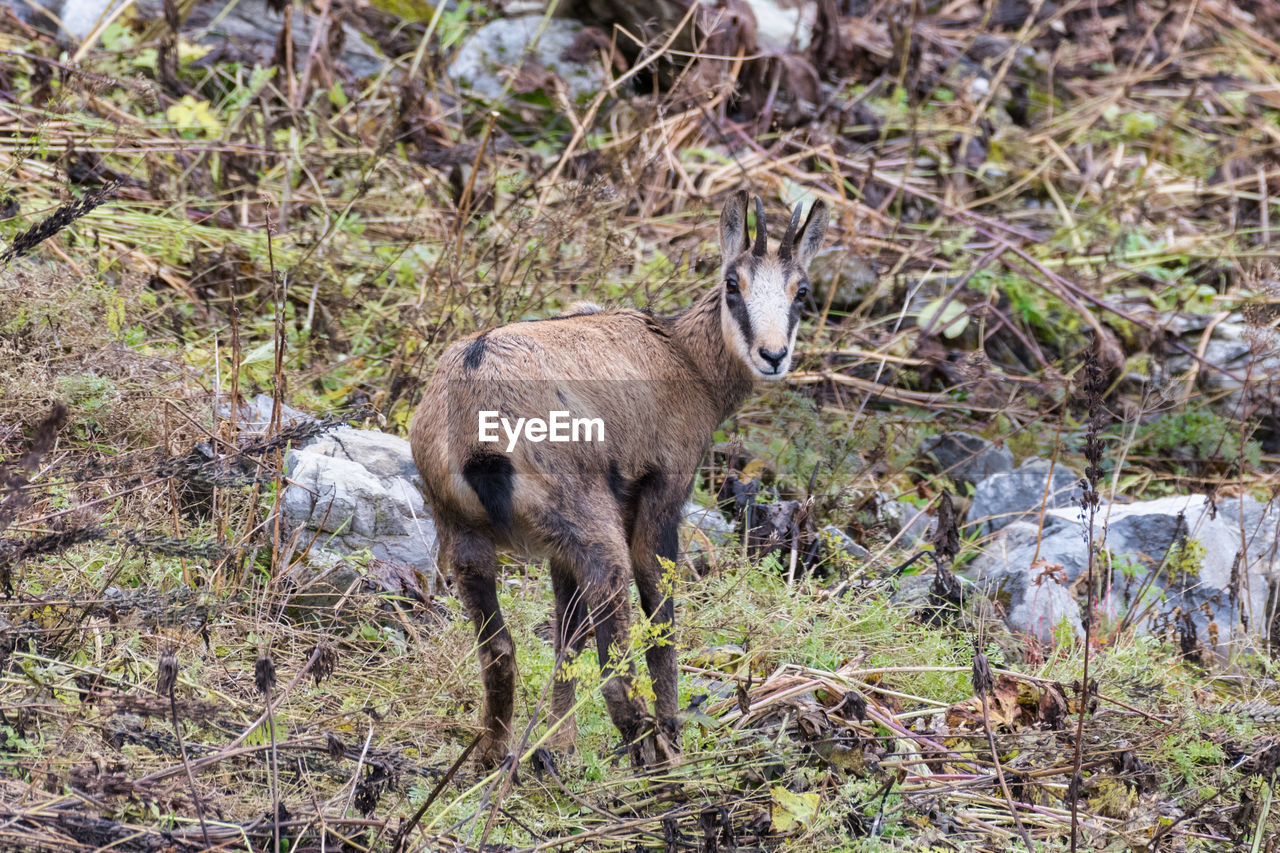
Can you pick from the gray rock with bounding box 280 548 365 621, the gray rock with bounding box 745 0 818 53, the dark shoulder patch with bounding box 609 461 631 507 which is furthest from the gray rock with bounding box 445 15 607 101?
the dark shoulder patch with bounding box 609 461 631 507

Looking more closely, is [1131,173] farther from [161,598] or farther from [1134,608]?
[161,598]

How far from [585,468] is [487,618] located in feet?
1.92

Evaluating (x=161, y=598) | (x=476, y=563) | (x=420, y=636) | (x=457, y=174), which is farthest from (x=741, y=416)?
(x=161, y=598)

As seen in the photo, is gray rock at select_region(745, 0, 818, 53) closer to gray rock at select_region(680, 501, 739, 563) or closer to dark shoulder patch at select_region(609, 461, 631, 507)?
gray rock at select_region(680, 501, 739, 563)

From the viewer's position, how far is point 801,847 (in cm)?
356

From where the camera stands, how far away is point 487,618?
384 cm

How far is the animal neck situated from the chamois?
0.04 m

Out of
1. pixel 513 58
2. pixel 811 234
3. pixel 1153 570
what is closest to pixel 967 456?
pixel 1153 570

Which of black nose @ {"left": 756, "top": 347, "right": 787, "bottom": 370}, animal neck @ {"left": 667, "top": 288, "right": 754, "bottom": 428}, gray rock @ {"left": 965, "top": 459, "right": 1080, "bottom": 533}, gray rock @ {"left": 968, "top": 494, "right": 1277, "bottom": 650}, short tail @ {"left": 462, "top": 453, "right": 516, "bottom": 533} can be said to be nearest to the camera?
→ short tail @ {"left": 462, "top": 453, "right": 516, "bottom": 533}

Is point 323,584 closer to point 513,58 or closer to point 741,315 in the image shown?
point 741,315

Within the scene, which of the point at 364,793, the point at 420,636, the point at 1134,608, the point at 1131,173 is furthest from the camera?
the point at 1131,173

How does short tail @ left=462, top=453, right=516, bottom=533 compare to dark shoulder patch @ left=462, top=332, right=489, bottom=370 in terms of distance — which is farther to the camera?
dark shoulder patch @ left=462, top=332, right=489, bottom=370

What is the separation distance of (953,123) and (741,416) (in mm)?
4446

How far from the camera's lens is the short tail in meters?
3.68
